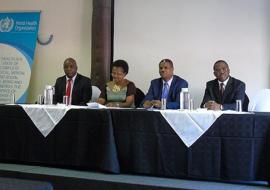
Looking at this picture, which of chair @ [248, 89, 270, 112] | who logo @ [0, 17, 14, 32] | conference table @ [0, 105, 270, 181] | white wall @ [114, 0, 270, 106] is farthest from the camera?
who logo @ [0, 17, 14, 32]

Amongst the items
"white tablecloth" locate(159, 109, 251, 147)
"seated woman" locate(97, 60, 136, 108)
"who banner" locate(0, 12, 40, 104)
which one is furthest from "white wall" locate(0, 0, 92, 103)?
"white tablecloth" locate(159, 109, 251, 147)

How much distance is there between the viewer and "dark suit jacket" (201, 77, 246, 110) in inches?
154

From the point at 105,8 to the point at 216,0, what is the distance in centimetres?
139

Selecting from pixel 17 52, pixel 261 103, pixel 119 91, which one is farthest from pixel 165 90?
pixel 17 52

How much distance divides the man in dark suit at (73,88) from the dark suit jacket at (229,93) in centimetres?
134

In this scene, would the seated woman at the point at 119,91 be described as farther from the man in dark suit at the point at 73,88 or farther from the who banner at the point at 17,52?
the who banner at the point at 17,52

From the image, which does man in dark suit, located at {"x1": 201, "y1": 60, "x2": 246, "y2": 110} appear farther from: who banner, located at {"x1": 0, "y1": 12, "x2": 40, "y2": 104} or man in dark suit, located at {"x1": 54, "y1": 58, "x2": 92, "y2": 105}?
who banner, located at {"x1": 0, "y1": 12, "x2": 40, "y2": 104}

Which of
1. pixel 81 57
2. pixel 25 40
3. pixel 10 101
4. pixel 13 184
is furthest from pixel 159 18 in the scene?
pixel 13 184

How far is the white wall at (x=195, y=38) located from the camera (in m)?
4.71

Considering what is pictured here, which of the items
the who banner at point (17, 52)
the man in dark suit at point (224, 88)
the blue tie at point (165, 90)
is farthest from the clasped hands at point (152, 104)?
the who banner at point (17, 52)

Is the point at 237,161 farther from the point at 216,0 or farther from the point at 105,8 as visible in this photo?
the point at 105,8

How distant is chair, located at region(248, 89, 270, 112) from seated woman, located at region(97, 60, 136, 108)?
123cm

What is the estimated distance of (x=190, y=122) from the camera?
10.2ft

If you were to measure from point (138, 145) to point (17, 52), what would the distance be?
10.4 ft
